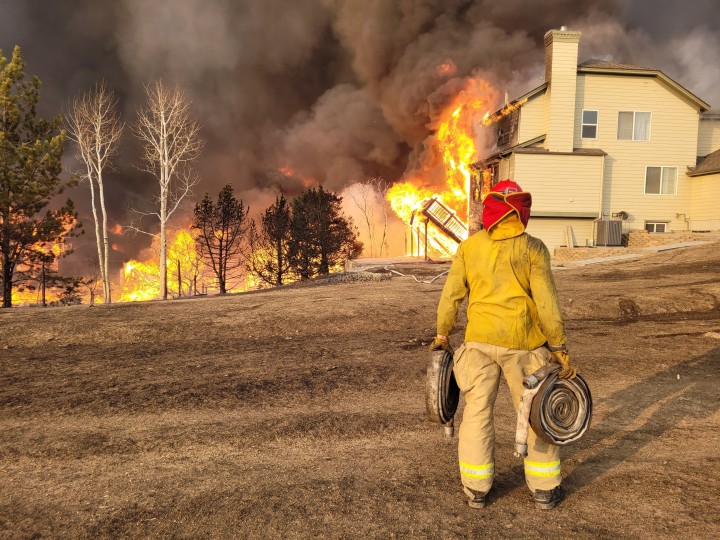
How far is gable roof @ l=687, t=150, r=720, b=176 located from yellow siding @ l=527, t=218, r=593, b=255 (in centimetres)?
642

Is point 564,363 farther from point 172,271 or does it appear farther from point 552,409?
point 172,271

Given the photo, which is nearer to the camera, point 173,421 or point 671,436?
point 671,436

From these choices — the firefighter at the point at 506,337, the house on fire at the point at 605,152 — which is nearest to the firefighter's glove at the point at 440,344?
the firefighter at the point at 506,337

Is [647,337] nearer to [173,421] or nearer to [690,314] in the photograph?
[690,314]

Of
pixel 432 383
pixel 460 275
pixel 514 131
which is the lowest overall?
pixel 432 383

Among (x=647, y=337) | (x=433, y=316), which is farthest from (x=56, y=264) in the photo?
(x=647, y=337)

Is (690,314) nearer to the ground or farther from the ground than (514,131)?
nearer to the ground

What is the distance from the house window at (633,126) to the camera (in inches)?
1102

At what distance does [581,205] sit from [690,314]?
1683cm

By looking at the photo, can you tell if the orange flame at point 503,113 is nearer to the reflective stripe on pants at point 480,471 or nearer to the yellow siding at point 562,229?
the yellow siding at point 562,229

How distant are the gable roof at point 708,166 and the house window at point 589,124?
5715mm

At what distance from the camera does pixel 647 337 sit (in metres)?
9.52

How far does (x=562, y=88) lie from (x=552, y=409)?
27751 millimetres

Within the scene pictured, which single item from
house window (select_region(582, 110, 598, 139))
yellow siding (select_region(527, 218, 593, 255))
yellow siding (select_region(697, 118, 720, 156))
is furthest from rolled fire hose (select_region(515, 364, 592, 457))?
yellow siding (select_region(697, 118, 720, 156))
